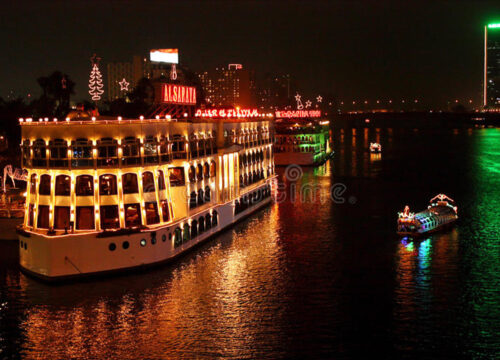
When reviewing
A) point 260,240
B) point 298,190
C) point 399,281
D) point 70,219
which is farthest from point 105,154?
point 298,190

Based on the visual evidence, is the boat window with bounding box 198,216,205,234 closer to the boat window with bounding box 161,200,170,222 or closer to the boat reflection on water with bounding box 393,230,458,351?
the boat window with bounding box 161,200,170,222

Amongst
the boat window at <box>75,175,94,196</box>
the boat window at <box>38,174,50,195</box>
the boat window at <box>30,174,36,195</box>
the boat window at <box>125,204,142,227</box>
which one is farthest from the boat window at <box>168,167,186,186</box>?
the boat window at <box>30,174,36,195</box>

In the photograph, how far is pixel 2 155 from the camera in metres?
58.6

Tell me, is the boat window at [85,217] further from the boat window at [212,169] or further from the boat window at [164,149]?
the boat window at [212,169]

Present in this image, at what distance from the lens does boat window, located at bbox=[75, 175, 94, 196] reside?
2798cm

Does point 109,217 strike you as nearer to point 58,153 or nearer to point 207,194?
point 58,153

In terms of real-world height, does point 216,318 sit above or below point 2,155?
below

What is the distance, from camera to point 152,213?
29516mm

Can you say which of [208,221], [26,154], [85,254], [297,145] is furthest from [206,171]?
[297,145]

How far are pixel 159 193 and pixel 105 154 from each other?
144 inches

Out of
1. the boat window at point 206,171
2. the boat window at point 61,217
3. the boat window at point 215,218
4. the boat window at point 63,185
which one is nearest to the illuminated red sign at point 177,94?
the boat window at point 206,171

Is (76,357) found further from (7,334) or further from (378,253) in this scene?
(378,253)

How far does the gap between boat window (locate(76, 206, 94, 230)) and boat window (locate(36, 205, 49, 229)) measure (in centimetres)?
183

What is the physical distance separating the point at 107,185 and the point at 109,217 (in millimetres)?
1561
